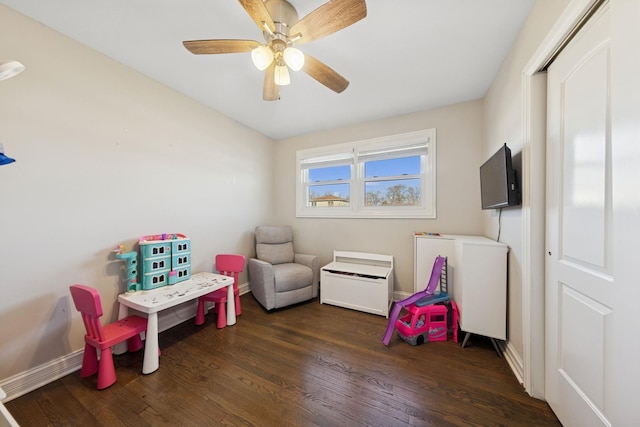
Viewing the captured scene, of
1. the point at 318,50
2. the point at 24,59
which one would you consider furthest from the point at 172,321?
the point at 318,50

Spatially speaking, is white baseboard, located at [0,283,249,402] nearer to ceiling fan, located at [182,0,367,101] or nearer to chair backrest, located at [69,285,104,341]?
chair backrest, located at [69,285,104,341]

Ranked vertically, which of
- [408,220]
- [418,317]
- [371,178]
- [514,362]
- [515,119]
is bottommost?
[514,362]

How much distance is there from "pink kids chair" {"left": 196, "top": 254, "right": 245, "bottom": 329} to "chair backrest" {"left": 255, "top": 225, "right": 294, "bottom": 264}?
0.56 m

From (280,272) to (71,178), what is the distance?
1996 millimetres

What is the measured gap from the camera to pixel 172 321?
7.26 feet

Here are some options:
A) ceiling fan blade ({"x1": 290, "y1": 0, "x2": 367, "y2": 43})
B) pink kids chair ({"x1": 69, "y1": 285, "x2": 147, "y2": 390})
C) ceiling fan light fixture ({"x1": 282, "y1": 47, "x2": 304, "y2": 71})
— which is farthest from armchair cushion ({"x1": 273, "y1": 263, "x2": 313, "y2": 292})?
ceiling fan blade ({"x1": 290, "y1": 0, "x2": 367, "y2": 43})

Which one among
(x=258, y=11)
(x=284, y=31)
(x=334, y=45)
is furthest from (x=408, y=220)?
(x=258, y=11)

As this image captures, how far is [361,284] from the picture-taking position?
2.55 m

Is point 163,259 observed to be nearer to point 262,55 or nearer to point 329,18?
point 262,55

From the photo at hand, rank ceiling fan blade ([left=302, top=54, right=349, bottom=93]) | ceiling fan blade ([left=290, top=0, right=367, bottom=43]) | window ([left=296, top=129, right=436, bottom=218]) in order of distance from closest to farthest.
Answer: ceiling fan blade ([left=290, top=0, right=367, bottom=43])
ceiling fan blade ([left=302, top=54, right=349, bottom=93])
window ([left=296, top=129, right=436, bottom=218])

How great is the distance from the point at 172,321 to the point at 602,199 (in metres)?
3.29

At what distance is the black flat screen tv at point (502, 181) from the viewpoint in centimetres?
146

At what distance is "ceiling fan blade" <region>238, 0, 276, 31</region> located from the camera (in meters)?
1.07

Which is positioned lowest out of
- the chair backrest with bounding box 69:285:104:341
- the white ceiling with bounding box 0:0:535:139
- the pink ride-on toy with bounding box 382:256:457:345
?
the pink ride-on toy with bounding box 382:256:457:345
